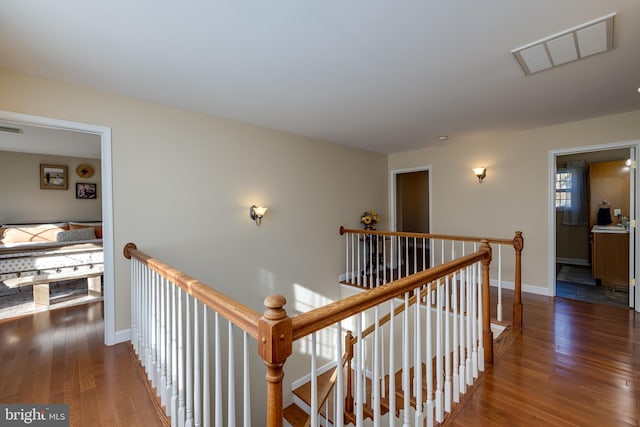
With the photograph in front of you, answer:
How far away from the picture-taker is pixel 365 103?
2967mm

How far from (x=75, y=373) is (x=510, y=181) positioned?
5489mm

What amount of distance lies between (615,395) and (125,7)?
3.98 meters

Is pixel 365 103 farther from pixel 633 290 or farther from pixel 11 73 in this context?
pixel 633 290

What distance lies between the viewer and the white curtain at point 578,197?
5.53 metres

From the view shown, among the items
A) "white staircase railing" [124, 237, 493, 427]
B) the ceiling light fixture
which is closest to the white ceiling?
the ceiling light fixture

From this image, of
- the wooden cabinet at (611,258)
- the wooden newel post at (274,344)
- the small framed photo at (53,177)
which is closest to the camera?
the wooden newel post at (274,344)

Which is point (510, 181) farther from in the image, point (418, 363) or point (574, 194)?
point (418, 363)

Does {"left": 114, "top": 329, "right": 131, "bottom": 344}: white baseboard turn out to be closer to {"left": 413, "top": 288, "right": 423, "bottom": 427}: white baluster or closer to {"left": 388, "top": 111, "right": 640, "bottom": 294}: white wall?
{"left": 413, "top": 288, "right": 423, "bottom": 427}: white baluster

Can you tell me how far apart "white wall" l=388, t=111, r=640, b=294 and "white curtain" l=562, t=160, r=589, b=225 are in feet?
8.81

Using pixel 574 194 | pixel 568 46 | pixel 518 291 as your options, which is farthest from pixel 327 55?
pixel 574 194

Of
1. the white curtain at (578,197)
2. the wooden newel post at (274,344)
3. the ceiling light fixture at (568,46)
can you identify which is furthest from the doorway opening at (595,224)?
the wooden newel post at (274,344)

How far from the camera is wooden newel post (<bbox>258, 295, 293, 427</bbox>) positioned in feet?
2.74

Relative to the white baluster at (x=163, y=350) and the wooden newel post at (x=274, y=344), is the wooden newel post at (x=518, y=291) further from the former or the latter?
the white baluster at (x=163, y=350)

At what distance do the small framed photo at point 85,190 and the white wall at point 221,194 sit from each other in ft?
14.3
